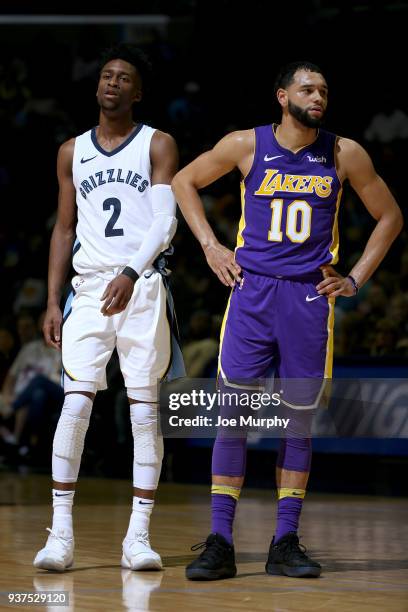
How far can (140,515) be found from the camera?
4945 millimetres

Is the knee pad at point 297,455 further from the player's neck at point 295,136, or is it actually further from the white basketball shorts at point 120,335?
the player's neck at point 295,136

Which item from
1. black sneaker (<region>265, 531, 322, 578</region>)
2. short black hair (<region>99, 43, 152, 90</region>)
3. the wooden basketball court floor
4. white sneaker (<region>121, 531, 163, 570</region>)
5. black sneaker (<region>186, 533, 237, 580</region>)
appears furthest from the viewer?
short black hair (<region>99, 43, 152, 90</region>)

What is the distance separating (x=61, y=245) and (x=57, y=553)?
1343 millimetres

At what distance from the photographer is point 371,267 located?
195 inches

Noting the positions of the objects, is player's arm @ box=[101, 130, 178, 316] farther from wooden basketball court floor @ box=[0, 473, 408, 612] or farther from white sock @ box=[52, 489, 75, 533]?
wooden basketball court floor @ box=[0, 473, 408, 612]

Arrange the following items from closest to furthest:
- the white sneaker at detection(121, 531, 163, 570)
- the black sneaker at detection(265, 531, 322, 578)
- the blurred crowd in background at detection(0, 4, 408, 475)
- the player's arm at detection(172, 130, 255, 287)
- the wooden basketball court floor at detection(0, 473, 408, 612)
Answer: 1. the wooden basketball court floor at detection(0, 473, 408, 612)
2. the black sneaker at detection(265, 531, 322, 578)
3. the white sneaker at detection(121, 531, 163, 570)
4. the player's arm at detection(172, 130, 255, 287)
5. the blurred crowd in background at detection(0, 4, 408, 475)

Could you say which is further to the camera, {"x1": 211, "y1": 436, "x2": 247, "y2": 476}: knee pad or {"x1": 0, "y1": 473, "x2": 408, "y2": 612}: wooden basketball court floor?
{"x1": 211, "y1": 436, "x2": 247, "y2": 476}: knee pad

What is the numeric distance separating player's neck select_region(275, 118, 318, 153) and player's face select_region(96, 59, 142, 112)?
0.68 m

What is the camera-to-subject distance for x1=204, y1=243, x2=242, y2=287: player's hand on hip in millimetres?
4867

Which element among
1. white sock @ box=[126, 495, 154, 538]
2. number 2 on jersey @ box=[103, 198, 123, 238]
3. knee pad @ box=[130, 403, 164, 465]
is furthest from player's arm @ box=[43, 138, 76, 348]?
white sock @ box=[126, 495, 154, 538]

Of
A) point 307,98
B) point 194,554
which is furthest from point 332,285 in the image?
point 194,554

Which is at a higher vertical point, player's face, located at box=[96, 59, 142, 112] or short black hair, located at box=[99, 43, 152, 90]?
short black hair, located at box=[99, 43, 152, 90]

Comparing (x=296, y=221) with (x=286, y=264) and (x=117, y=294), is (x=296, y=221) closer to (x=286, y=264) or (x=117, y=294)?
(x=286, y=264)

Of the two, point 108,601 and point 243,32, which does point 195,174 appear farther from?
point 243,32
